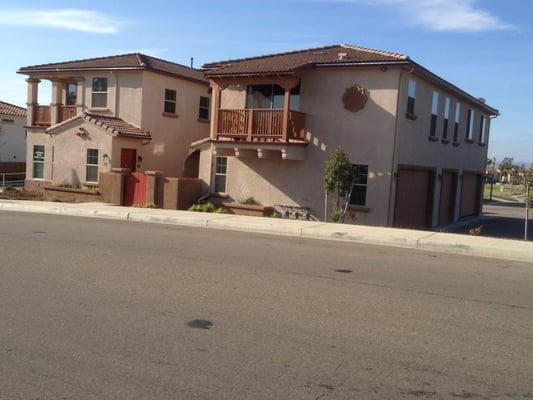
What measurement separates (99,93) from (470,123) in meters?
17.4

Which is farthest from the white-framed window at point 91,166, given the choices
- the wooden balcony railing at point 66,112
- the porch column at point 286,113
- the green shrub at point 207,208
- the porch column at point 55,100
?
the porch column at point 286,113

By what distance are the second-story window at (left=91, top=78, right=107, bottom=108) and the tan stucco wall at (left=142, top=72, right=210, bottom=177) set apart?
91.1 inches

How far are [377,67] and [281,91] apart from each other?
3.87 meters

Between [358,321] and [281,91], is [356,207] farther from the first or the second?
[358,321]

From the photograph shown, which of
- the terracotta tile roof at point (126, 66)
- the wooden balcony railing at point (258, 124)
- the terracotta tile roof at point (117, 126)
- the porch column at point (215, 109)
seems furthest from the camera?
the terracotta tile roof at point (126, 66)

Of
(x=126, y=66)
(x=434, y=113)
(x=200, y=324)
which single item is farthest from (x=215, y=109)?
(x=200, y=324)

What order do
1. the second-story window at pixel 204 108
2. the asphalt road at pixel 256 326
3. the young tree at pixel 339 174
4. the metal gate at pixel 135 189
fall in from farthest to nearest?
the second-story window at pixel 204 108 → the metal gate at pixel 135 189 → the young tree at pixel 339 174 → the asphalt road at pixel 256 326

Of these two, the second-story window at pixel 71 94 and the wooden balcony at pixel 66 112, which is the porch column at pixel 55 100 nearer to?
the wooden balcony at pixel 66 112

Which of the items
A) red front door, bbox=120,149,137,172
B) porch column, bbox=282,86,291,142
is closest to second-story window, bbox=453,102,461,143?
porch column, bbox=282,86,291,142

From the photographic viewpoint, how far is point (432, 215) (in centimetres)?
2373

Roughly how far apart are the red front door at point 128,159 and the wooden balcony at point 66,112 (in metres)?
4.20

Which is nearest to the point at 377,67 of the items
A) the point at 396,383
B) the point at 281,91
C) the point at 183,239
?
the point at 281,91

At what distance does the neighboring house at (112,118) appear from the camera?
1030 inches

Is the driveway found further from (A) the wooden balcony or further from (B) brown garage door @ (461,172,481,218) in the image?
(A) the wooden balcony
